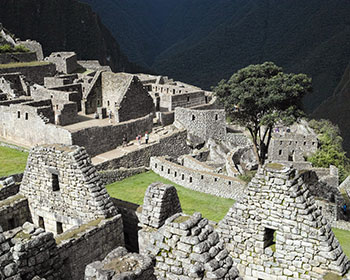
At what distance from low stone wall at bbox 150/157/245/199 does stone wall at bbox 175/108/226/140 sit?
7.00 m

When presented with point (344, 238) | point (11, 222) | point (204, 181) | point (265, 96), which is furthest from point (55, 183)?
point (265, 96)

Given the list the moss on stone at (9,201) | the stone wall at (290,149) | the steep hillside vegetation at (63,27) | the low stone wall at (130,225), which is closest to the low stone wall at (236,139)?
the stone wall at (290,149)

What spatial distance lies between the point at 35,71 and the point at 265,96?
20.2m

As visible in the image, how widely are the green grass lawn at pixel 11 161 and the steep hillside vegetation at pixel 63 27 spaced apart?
90748 millimetres

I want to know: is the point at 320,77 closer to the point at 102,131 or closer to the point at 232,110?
the point at 232,110

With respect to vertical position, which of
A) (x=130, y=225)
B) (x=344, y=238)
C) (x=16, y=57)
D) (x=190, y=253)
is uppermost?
(x=16, y=57)

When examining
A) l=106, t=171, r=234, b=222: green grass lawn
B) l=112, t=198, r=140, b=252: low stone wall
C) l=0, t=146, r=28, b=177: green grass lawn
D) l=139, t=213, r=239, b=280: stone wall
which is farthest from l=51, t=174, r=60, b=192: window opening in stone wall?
l=0, t=146, r=28, b=177: green grass lawn

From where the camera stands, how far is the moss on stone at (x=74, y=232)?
6.20 m

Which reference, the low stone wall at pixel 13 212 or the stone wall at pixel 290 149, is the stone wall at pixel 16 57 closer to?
the stone wall at pixel 290 149

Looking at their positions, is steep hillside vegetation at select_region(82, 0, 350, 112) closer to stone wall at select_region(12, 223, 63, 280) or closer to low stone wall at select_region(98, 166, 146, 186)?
low stone wall at select_region(98, 166, 146, 186)

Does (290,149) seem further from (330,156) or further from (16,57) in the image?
(16,57)

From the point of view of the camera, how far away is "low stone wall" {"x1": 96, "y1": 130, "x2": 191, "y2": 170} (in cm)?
2125

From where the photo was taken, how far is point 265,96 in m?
27.4

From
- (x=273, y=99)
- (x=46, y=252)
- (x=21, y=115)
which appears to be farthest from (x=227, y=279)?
(x=273, y=99)
